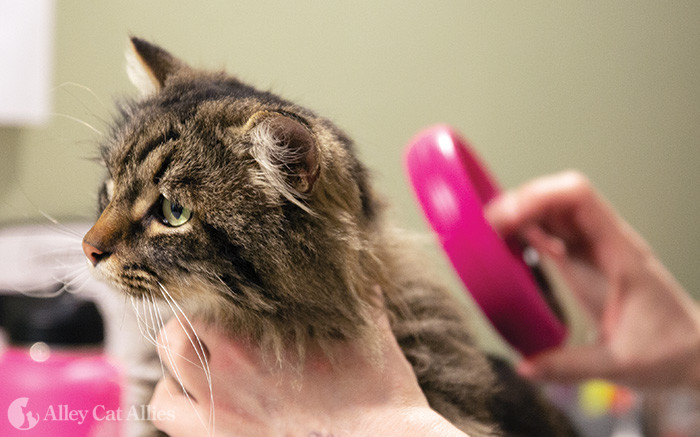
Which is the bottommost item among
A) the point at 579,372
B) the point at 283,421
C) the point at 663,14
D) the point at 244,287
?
the point at 579,372

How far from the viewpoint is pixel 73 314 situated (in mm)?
838

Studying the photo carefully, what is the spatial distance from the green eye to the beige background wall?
244mm

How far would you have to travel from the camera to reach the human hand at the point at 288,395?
2.33ft

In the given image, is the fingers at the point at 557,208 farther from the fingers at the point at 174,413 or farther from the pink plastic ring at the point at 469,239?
the fingers at the point at 174,413

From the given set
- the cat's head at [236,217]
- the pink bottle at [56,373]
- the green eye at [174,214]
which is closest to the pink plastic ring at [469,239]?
the cat's head at [236,217]

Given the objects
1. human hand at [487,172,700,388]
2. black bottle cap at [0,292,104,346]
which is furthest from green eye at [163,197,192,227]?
human hand at [487,172,700,388]

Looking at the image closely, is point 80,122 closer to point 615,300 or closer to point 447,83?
point 447,83

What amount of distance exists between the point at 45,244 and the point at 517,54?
145 centimetres

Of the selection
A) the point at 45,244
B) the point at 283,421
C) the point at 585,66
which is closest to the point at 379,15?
the point at 585,66

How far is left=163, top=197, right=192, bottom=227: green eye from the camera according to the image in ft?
2.13

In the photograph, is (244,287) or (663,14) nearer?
(244,287)

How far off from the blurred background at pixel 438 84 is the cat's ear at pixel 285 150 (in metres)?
0.33

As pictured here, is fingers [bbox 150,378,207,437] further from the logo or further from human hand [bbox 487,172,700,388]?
human hand [bbox 487,172,700,388]

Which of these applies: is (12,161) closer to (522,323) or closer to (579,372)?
(522,323)
